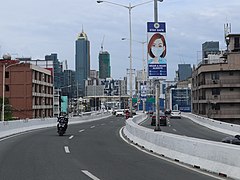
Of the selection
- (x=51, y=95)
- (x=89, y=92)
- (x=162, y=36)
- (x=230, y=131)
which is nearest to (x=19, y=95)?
(x=51, y=95)

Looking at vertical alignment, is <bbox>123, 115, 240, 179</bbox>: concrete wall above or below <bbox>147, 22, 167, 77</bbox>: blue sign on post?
below

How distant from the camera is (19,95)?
90.2 m

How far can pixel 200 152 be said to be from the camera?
1306 cm

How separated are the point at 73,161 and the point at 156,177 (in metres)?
4.40

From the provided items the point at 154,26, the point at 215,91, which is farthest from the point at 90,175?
the point at 215,91

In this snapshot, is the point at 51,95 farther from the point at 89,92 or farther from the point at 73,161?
the point at 73,161

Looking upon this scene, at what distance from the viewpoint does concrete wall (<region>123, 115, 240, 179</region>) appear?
431 inches

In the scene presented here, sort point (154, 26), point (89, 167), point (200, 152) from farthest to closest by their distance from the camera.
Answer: point (154, 26), point (89, 167), point (200, 152)

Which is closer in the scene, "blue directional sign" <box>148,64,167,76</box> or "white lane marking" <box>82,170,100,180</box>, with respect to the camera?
"white lane marking" <box>82,170,100,180</box>

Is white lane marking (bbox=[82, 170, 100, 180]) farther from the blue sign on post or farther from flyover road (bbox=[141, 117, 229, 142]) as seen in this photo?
flyover road (bbox=[141, 117, 229, 142])

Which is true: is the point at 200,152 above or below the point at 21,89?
below

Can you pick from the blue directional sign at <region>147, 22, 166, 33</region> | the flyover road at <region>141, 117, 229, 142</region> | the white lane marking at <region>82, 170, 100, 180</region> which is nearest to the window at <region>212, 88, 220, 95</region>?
the flyover road at <region>141, 117, 229, 142</region>

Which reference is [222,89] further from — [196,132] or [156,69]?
[156,69]

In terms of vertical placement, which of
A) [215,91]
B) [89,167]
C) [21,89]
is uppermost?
[21,89]
